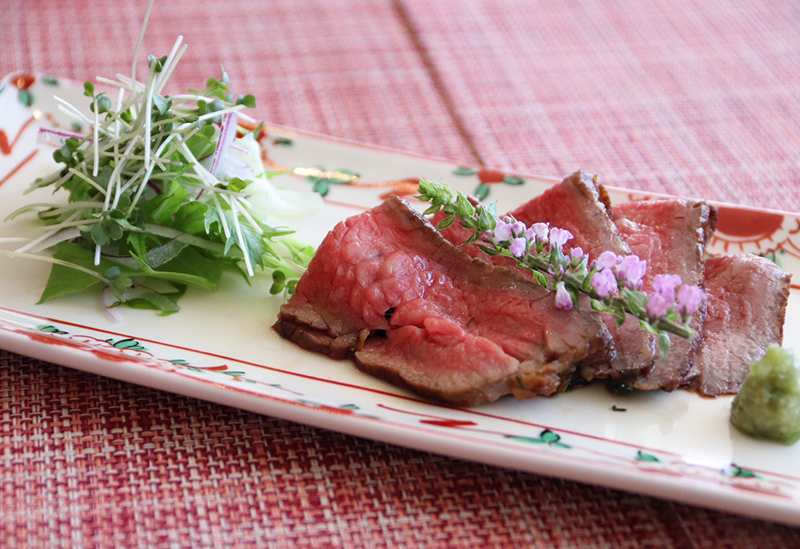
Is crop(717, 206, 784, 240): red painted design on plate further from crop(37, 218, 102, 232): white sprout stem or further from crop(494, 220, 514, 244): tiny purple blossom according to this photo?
crop(37, 218, 102, 232): white sprout stem

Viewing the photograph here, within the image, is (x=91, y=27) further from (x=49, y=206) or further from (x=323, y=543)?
(x=323, y=543)

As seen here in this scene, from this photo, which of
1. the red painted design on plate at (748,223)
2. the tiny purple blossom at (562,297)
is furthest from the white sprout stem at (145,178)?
the red painted design on plate at (748,223)

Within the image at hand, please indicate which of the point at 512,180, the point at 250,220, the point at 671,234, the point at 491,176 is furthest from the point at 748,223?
the point at 250,220

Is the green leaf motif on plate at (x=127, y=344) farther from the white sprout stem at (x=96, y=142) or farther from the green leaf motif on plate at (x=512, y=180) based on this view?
the green leaf motif on plate at (x=512, y=180)

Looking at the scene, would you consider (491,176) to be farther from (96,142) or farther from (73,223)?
(73,223)

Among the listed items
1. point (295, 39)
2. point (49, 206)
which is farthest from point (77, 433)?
point (295, 39)

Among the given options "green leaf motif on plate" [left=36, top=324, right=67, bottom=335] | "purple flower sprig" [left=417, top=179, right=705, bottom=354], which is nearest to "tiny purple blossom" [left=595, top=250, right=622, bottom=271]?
"purple flower sprig" [left=417, top=179, right=705, bottom=354]
